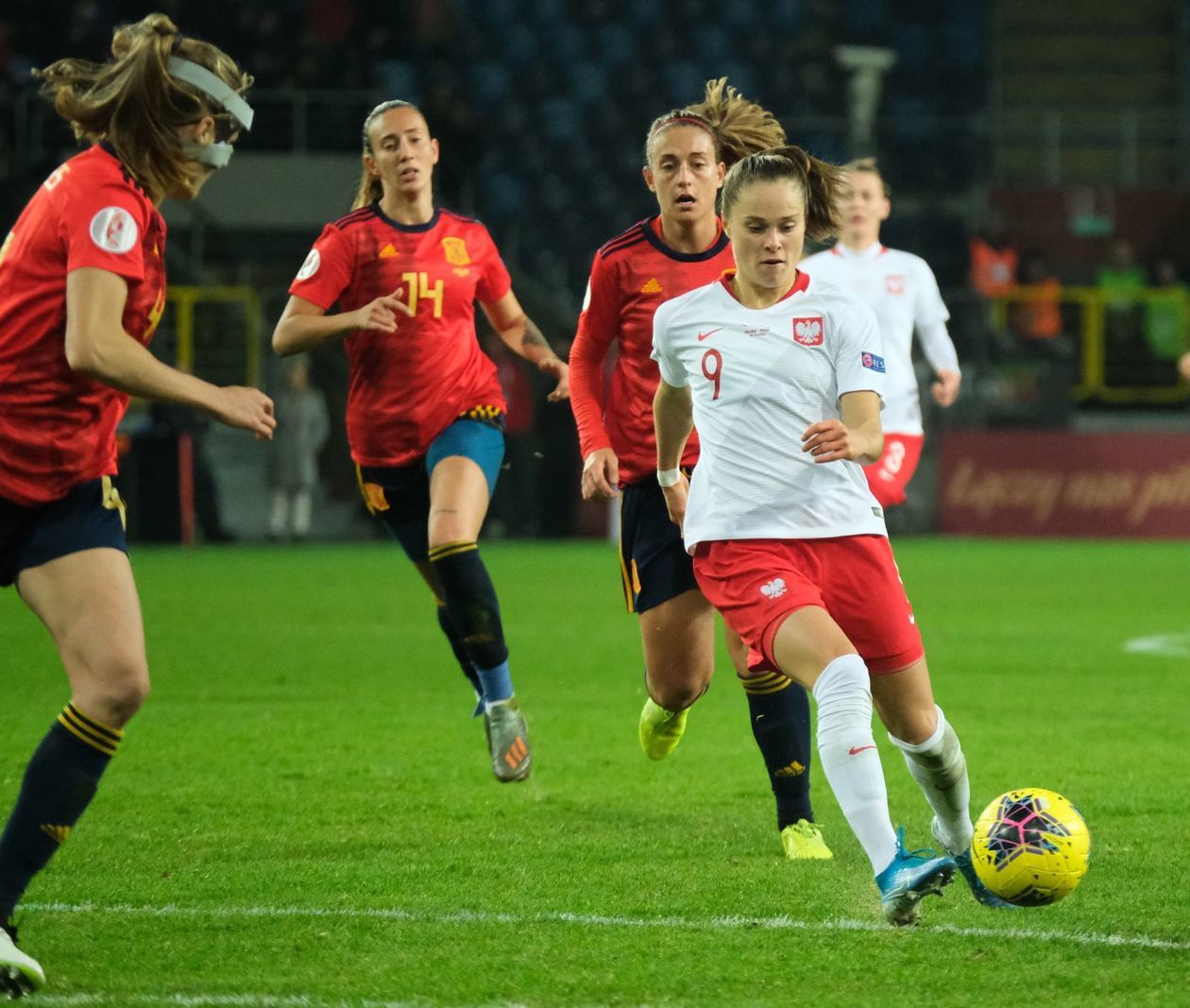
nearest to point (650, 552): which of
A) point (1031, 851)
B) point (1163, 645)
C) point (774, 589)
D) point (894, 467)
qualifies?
point (774, 589)

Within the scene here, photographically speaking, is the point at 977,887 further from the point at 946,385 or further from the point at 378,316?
the point at 946,385

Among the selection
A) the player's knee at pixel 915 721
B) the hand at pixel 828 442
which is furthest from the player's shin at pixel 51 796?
the player's knee at pixel 915 721

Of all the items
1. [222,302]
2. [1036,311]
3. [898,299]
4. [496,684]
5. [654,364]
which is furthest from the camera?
[1036,311]

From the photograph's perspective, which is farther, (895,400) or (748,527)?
(895,400)

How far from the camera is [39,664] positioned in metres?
10.7

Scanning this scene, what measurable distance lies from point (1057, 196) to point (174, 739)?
818 inches

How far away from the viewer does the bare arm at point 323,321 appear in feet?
22.0

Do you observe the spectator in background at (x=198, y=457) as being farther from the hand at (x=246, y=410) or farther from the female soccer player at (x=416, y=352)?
the hand at (x=246, y=410)

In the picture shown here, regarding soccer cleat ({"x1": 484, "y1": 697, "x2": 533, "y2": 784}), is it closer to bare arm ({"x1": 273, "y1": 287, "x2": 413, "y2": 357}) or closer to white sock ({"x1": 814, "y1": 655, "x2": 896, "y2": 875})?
bare arm ({"x1": 273, "y1": 287, "x2": 413, "y2": 357})

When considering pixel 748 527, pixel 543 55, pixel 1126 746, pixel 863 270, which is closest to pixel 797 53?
pixel 543 55

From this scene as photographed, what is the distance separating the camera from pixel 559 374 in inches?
286

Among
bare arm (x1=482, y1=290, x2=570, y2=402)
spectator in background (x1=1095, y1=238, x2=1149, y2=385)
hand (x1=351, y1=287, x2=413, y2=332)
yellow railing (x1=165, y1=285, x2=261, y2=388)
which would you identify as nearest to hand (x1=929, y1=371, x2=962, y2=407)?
bare arm (x1=482, y1=290, x2=570, y2=402)

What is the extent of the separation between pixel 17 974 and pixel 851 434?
7.40ft

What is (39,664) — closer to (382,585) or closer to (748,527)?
(382,585)
